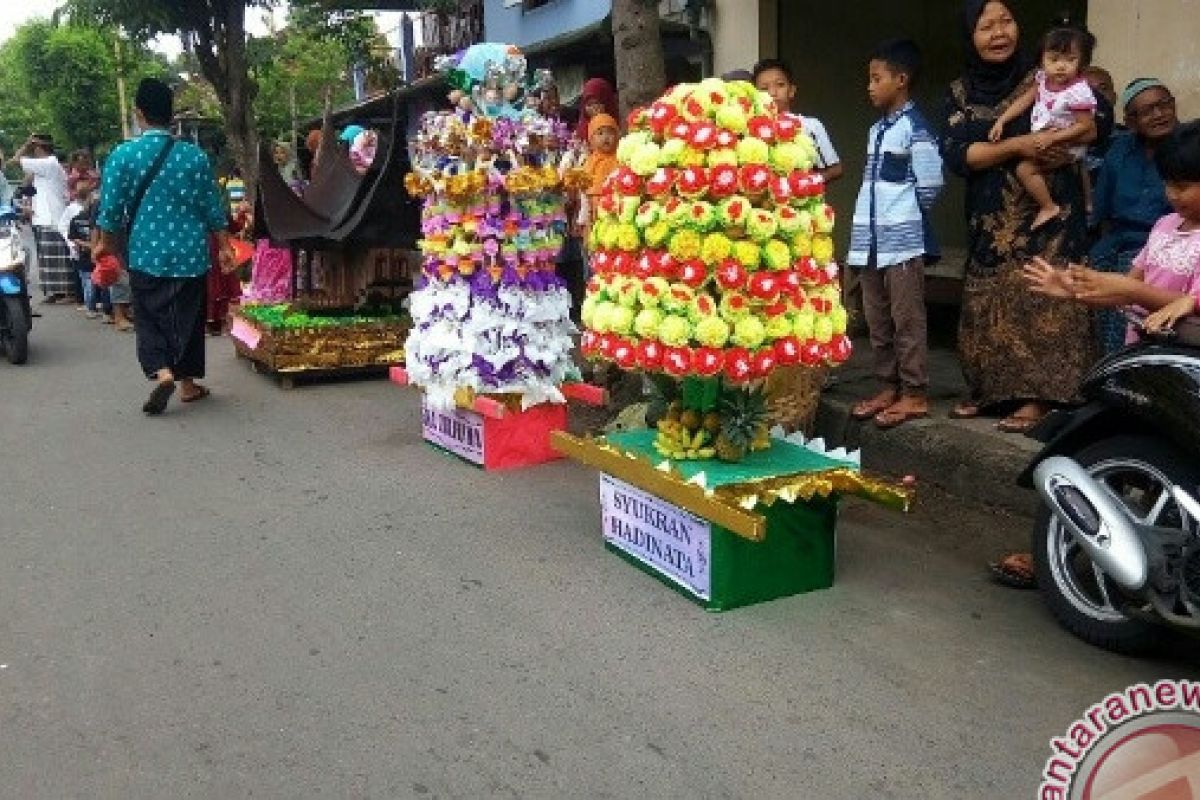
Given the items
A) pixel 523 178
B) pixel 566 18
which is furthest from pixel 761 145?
pixel 566 18

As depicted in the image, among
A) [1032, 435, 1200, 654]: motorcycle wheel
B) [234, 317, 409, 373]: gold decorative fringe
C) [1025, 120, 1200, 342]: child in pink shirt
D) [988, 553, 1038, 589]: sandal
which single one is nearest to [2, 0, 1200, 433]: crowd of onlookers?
[1025, 120, 1200, 342]: child in pink shirt

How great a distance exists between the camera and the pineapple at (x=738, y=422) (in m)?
4.03

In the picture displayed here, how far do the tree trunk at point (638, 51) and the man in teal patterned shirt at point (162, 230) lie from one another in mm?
2839

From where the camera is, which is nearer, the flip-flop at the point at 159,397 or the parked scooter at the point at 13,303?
the flip-flop at the point at 159,397

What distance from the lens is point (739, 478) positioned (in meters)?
3.84

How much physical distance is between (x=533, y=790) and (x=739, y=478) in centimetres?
147

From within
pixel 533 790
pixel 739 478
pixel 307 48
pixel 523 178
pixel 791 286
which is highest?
pixel 307 48

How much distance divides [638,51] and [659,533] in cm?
359

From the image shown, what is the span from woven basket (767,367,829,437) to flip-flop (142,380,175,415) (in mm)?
4056

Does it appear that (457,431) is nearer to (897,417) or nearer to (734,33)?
(897,417)

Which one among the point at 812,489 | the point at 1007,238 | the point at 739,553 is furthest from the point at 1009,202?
the point at 739,553

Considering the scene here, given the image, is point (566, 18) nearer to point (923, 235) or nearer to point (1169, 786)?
point (923, 235)

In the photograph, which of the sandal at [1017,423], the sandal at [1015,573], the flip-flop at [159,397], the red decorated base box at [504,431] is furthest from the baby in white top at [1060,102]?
the flip-flop at [159,397]

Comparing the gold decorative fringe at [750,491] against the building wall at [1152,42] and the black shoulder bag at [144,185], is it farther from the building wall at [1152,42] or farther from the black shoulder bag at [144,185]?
the black shoulder bag at [144,185]
